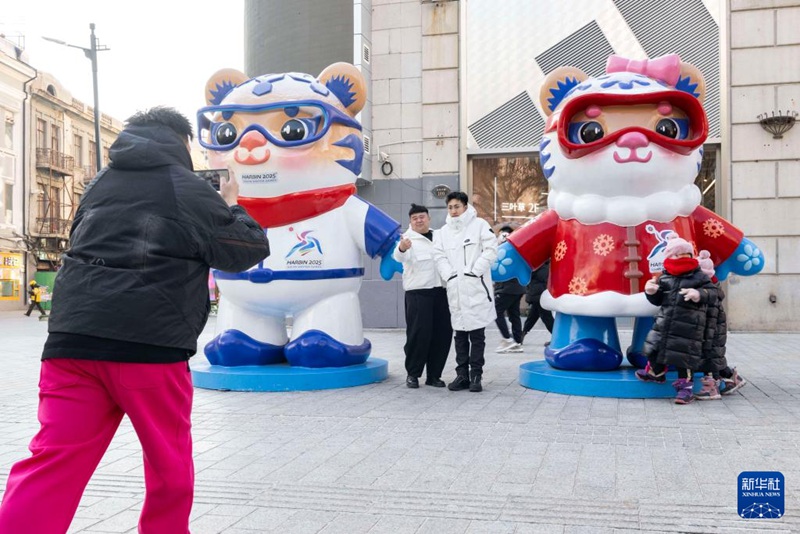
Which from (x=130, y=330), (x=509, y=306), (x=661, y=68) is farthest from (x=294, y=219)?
(x=130, y=330)

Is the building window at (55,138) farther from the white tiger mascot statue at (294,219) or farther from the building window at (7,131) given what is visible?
the white tiger mascot statue at (294,219)

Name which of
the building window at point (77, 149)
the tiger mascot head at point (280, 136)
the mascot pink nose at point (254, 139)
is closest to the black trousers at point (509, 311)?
the tiger mascot head at point (280, 136)

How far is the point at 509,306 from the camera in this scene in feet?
31.7

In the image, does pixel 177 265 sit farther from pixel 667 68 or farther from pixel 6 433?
pixel 667 68

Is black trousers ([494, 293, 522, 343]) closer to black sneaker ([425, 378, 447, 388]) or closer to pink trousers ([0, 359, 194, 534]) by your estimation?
black sneaker ([425, 378, 447, 388])

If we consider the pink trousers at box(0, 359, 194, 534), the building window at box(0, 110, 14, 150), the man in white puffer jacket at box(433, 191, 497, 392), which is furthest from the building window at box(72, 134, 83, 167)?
the pink trousers at box(0, 359, 194, 534)

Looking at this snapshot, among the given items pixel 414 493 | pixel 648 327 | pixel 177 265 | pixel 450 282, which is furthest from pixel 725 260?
pixel 177 265

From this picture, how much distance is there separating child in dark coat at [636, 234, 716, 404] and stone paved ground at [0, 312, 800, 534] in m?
0.30

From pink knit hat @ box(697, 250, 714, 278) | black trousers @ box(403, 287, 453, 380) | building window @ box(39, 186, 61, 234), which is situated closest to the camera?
pink knit hat @ box(697, 250, 714, 278)

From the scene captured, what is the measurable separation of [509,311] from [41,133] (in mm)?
26713

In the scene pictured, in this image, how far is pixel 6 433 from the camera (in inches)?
193

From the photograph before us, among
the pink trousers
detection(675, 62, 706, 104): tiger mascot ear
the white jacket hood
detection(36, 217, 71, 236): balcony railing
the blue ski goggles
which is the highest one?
A: detection(675, 62, 706, 104): tiger mascot ear

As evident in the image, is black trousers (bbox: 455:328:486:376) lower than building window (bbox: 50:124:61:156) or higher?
lower

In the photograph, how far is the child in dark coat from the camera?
18.2 feet
